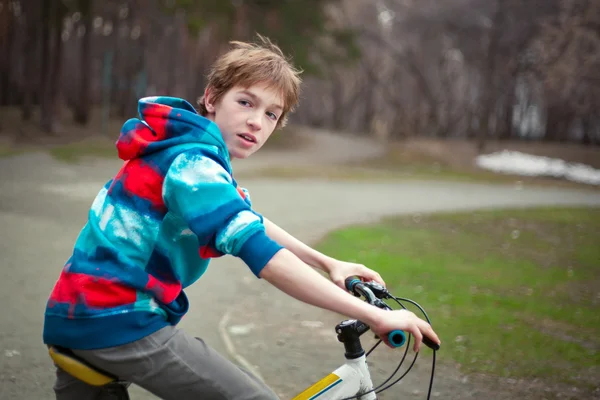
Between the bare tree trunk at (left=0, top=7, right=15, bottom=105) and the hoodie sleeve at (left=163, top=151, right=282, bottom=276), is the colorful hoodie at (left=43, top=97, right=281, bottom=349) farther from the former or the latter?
the bare tree trunk at (left=0, top=7, right=15, bottom=105)

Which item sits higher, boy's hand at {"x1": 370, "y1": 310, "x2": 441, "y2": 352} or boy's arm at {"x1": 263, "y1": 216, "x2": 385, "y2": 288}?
boy's hand at {"x1": 370, "y1": 310, "x2": 441, "y2": 352}

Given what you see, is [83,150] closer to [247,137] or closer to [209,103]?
[209,103]

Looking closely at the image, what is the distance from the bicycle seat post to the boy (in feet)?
0.80

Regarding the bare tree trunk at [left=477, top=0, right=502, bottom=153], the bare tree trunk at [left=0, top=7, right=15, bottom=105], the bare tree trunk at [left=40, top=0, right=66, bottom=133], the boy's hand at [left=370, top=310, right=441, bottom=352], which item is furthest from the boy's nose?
the bare tree trunk at [left=477, top=0, right=502, bottom=153]

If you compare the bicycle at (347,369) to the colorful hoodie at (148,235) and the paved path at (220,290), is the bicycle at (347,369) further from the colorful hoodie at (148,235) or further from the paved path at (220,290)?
the paved path at (220,290)

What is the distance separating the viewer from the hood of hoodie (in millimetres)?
2180

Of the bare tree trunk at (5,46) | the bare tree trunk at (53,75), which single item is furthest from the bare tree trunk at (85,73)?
the bare tree trunk at (5,46)

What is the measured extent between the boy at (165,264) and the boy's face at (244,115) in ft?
0.39

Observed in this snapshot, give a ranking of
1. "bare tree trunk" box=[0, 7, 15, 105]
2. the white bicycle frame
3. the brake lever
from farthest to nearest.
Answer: "bare tree trunk" box=[0, 7, 15, 105], the white bicycle frame, the brake lever

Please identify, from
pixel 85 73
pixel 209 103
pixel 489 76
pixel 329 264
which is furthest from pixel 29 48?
pixel 329 264

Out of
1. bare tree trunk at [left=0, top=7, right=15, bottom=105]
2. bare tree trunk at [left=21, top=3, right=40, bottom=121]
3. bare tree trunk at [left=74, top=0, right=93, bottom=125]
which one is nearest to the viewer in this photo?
bare tree trunk at [left=0, top=7, right=15, bottom=105]

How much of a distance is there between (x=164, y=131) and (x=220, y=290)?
510 centimetres

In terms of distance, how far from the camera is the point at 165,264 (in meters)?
2.19

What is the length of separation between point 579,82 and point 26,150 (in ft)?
61.4
